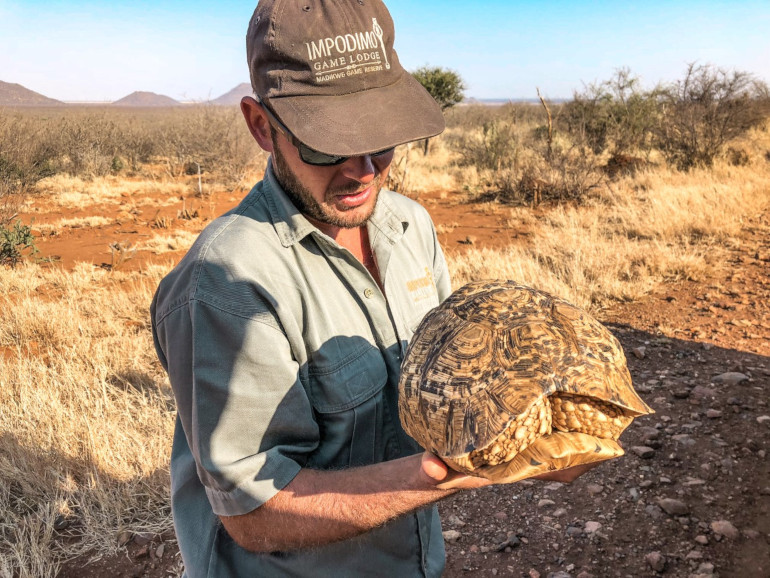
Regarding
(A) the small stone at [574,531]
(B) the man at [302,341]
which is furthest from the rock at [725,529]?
(B) the man at [302,341]

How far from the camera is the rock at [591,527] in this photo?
3367 millimetres

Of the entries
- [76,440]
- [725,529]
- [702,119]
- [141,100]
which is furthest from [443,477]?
[141,100]

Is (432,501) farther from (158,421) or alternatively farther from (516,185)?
(516,185)

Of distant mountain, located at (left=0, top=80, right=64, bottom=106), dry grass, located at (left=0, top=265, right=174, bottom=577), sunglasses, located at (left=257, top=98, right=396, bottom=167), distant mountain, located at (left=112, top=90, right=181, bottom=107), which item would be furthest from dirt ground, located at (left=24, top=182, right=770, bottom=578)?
distant mountain, located at (left=112, top=90, right=181, bottom=107)

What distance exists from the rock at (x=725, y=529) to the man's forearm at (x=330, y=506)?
100 inches

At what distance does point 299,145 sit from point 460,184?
16.0 metres

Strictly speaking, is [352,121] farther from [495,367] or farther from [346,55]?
[495,367]

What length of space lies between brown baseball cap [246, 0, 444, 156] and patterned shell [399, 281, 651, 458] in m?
0.61

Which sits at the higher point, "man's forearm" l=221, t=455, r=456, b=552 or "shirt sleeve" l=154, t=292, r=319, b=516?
"shirt sleeve" l=154, t=292, r=319, b=516

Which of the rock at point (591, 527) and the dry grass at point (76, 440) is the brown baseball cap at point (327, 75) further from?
the dry grass at point (76, 440)

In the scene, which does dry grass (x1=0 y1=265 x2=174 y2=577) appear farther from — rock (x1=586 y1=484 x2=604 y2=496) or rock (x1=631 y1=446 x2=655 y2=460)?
rock (x1=631 y1=446 x2=655 y2=460)

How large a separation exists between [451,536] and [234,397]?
257 centimetres

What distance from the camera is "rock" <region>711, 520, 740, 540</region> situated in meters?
3.16

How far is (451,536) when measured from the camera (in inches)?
138
